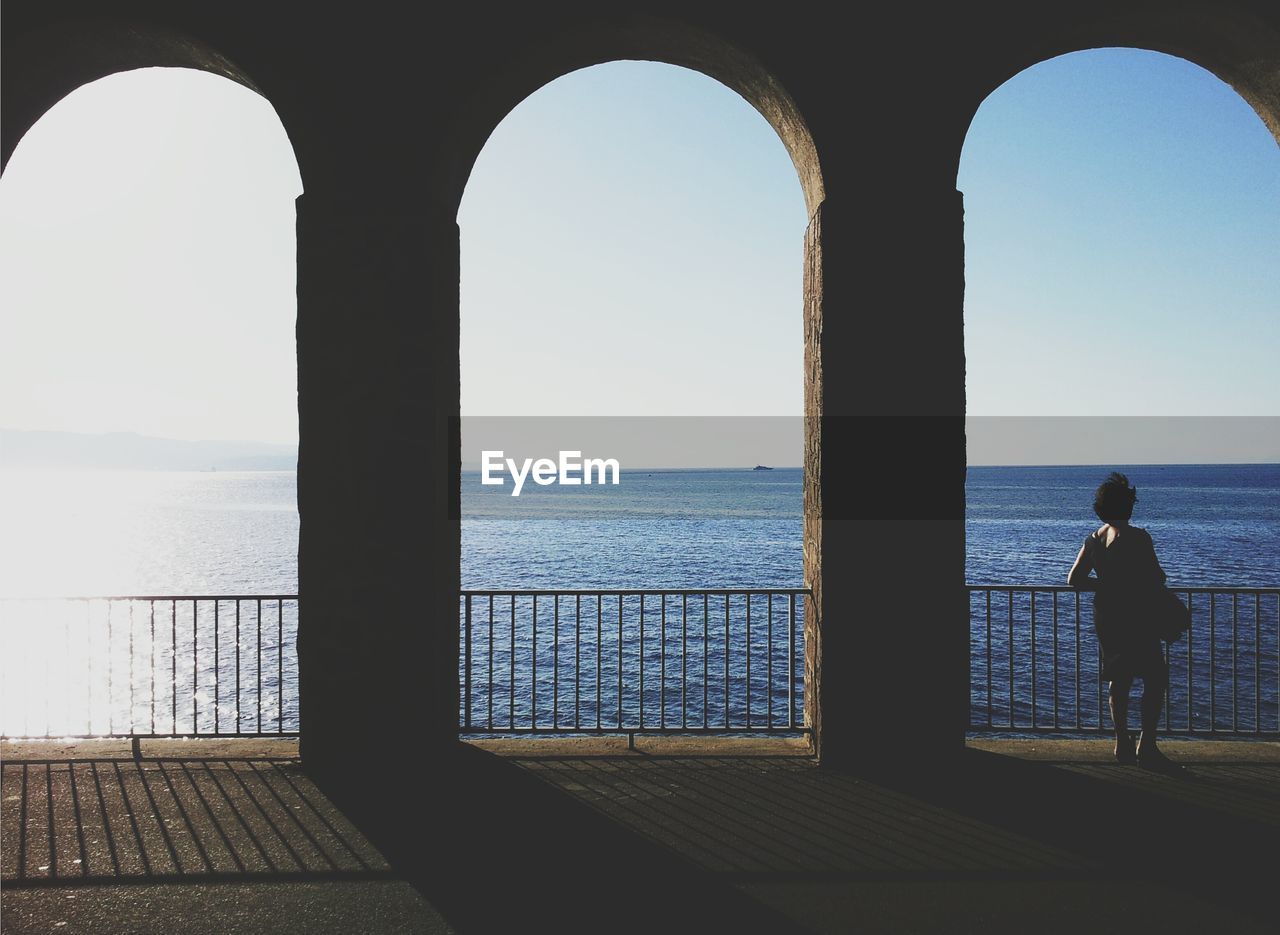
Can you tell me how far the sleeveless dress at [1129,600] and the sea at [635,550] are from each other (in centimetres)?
673

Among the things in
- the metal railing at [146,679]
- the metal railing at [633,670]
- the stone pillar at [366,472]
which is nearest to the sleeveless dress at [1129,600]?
the stone pillar at [366,472]

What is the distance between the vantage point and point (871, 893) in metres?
3.83

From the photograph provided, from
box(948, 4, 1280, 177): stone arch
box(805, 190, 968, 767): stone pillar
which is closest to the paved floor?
box(805, 190, 968, 767): stone pillar

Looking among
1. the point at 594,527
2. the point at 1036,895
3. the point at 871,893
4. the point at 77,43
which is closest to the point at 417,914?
the point at 871,893

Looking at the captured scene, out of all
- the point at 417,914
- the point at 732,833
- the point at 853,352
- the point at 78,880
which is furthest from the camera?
the point at 853,352

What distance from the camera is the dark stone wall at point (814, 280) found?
5.47 meters

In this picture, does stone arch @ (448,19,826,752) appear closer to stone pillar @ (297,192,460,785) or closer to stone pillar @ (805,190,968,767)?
stone pillar @ (805,190,968,767)

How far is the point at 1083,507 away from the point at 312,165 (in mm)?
99199

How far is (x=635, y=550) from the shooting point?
191 ft

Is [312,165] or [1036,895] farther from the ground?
[312,165]

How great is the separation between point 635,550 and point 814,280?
5285cm

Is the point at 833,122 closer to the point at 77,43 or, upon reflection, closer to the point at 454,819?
the point at 454,819

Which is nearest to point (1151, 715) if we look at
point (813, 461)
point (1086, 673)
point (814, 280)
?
point (813, 461)

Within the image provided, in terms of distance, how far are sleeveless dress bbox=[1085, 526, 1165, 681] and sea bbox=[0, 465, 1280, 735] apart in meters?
6.73
